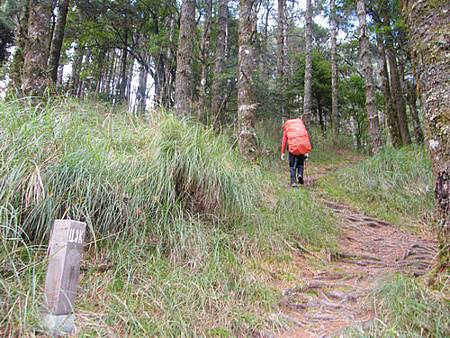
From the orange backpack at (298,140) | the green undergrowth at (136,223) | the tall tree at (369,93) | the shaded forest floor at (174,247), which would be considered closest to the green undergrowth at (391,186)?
the tall tree at (369,93)

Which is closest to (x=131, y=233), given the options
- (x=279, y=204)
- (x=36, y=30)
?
(x=279, y=204)

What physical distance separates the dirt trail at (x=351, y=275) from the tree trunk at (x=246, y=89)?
205 cm

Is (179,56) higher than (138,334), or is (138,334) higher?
(179,56)

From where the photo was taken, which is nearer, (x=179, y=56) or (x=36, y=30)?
(x=36, y=30)

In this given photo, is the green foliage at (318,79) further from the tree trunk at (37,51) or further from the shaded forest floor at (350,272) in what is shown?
the tree trunk at (37,51)

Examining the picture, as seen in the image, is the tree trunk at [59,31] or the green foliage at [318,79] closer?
the tree trunk at [59,31]

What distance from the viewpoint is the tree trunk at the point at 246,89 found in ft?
19.7

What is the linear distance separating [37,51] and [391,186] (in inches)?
272

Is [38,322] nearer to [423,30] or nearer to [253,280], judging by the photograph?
[253,280]

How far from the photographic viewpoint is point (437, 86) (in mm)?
2453

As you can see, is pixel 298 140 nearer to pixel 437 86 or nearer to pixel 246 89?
pixel 246 89

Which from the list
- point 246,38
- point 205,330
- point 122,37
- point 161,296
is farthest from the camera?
point 122,37

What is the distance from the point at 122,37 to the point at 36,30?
11788mm

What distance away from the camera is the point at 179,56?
287 inches
